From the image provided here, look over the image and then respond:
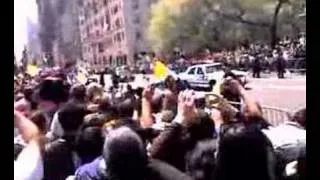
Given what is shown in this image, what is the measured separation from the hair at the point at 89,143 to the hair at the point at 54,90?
0.69 feet

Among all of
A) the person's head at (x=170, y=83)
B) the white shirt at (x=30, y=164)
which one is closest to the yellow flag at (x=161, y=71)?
the person's head at (x=170, y=83)

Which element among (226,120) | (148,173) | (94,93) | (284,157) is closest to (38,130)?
(94,93)

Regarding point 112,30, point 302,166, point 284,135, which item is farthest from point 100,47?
point 302,166

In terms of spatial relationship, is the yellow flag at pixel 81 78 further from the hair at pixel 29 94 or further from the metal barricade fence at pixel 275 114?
the metal barricade fence at pixel 275 114

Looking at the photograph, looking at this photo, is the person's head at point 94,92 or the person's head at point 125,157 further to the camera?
the person's head at point 94,92

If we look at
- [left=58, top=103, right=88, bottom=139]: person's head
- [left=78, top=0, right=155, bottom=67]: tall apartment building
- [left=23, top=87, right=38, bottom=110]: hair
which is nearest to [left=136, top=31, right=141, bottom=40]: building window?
[left=78, top=0, right=155, bottom=67]: tall apartment building

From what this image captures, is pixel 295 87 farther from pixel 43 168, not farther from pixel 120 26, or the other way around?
pixel 43 168

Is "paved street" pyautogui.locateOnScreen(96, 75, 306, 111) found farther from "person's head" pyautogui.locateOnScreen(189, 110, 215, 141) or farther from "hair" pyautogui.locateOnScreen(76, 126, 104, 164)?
"hair" pyautogui.locateOnScreen(76, 126, 104, 164)

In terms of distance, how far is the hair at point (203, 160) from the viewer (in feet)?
7.75

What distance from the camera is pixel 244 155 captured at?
2.34 m

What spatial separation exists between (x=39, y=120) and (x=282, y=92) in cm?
89

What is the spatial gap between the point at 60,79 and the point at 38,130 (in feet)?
0.94

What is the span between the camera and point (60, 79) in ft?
8.55

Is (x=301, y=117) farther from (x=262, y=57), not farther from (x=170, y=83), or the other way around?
(x=170, y=83)
